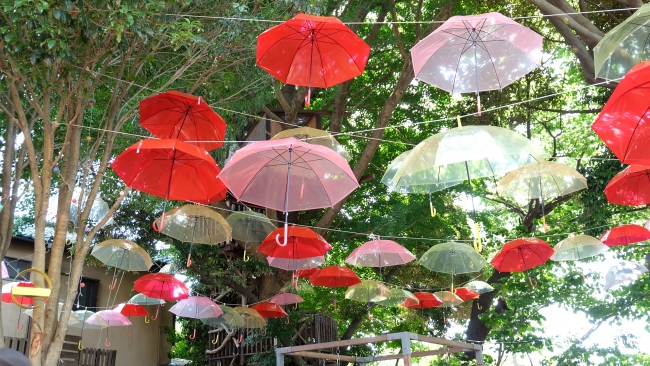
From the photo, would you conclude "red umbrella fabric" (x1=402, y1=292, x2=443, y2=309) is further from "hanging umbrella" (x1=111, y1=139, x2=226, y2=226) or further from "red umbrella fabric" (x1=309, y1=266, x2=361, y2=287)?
"hanging umbrella" (x1=111, y1=139, x2=226, y2=226)

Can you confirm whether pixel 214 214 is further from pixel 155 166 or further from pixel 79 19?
pixel 79 19

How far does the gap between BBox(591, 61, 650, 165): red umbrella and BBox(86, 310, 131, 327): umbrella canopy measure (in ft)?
34.9

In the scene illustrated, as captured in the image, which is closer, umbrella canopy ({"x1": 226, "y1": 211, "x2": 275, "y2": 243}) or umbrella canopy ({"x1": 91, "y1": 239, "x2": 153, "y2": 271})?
umbrella canopy ({"x1": 91, "y1": 239, "x2": 153, "y2": 271})

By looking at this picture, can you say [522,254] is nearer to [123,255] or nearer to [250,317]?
[250,317]

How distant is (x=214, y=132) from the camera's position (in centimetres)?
833

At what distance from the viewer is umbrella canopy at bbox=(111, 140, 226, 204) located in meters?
7.30

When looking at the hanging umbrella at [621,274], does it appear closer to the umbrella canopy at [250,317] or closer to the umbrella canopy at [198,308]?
the umbrella canopy at [250,317]

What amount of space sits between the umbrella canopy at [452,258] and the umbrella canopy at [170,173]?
517cm

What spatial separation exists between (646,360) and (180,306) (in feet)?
36.8

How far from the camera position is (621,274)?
1221cm

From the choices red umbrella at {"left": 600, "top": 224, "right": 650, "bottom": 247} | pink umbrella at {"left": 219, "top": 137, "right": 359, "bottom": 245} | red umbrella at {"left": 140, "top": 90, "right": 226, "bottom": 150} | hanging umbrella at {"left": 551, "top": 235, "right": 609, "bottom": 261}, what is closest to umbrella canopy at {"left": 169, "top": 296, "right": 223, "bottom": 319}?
red umbrella at {"left": 140, "top": 90, "right": 226, "bottom": 150}

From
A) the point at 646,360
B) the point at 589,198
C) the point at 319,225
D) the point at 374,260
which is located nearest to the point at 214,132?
the point at 374,260

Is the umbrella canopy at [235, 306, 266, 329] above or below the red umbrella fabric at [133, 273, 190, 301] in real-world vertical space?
below

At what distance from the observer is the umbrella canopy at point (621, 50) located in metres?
6.46
